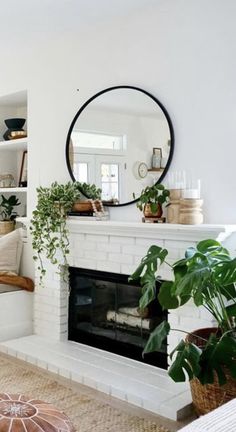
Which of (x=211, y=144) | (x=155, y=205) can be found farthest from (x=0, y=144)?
(x=211, y=144)

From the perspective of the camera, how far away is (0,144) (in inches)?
173

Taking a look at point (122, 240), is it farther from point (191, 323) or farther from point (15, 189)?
point (15, 189)

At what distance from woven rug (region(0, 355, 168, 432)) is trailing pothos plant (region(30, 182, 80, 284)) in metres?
0.86

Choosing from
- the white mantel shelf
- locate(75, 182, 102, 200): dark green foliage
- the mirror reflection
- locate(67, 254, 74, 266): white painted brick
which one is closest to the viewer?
the white mantel shelf

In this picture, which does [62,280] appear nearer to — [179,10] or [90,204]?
[90,204]

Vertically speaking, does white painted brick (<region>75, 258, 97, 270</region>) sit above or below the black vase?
below

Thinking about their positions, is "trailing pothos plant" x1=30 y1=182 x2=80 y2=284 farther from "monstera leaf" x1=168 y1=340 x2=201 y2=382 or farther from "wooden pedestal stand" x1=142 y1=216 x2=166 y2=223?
"monstera leaf" x1=168 y1=340 x2=201 y2=382

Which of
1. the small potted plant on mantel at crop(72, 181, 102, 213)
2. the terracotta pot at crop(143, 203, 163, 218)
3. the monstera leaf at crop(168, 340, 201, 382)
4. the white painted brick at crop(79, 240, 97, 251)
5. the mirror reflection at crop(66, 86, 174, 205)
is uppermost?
the mirror reflection at crop(66, 86, 174, 205)

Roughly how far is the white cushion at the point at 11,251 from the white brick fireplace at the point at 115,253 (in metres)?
0.35

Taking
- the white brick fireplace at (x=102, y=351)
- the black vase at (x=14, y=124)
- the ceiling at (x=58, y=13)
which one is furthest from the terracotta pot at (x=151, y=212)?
the black vase at (x=14, y=124)

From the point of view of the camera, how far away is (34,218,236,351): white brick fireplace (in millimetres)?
2814

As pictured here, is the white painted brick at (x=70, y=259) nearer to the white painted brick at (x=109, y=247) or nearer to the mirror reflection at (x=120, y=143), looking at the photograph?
the white painted brick at (x=109, y=247)

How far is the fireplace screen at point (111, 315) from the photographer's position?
329 centimetres

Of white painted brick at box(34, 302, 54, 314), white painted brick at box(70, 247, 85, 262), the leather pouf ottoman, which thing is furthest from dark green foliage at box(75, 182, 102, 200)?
the leather pouf ottoman
